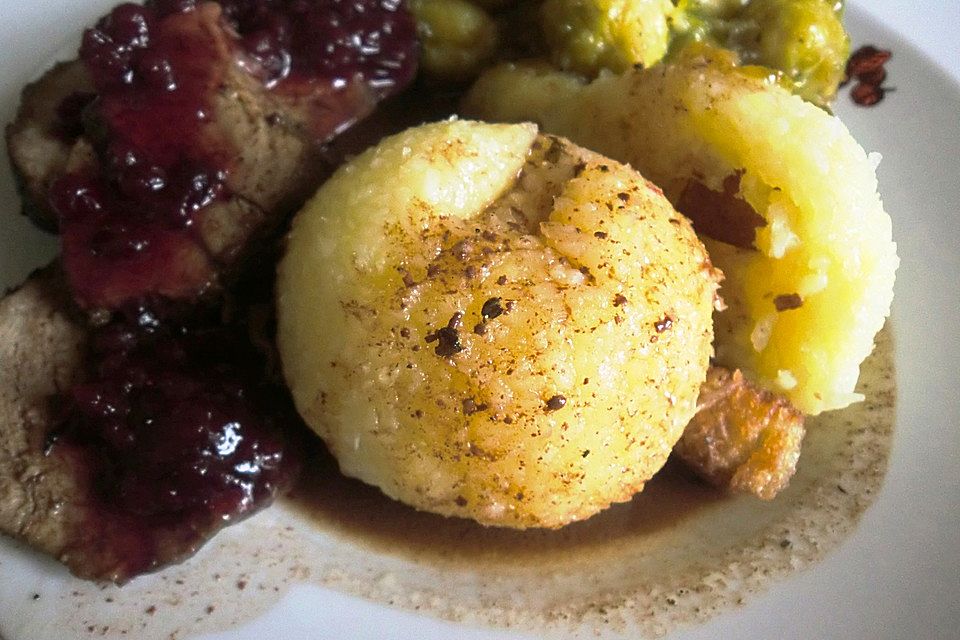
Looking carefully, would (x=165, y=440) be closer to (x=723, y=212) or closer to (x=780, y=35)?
(x=723, y=212)

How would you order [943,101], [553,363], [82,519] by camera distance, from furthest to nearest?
1. [943,101]
2. [82,519]
3. [553,363]

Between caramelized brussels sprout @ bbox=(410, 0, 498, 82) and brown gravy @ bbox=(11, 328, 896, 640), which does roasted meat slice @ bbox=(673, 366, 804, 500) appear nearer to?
brown gravy @ bbox=(11, 328, 896, 640)

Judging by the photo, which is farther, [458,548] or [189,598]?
[458,548]

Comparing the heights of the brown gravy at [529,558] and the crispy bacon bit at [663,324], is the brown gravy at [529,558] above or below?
below

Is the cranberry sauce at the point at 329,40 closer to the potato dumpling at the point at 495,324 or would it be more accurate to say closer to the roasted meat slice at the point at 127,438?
the potato dumpling at the point at 495,324

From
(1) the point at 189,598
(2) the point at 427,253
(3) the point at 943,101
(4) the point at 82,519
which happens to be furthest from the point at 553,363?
(3) the point at 943,101

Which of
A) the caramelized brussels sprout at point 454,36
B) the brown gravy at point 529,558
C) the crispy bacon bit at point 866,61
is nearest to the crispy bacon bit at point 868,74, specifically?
the crispy bacon bit at point 866,61

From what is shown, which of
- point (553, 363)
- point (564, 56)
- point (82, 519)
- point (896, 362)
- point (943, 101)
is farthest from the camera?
point (943, 101)

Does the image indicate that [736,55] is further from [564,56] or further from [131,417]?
[131,417]
